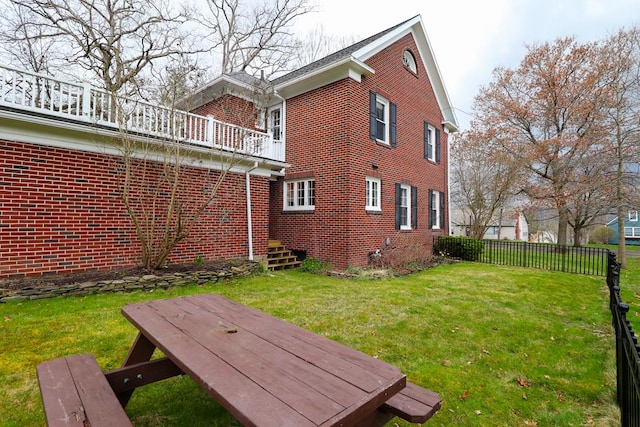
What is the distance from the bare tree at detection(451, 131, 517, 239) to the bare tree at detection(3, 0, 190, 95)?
18.6 metres

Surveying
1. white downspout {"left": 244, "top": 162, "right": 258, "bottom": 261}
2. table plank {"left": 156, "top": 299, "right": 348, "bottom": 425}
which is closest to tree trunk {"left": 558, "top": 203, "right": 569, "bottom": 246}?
white downspout {"left": 244, "top": 162, "right": 258, "bottom": 261}

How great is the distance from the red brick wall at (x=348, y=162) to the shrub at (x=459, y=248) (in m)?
1.91

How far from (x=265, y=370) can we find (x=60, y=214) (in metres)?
6.70

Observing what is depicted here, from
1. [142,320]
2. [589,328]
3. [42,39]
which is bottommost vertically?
[589,328]

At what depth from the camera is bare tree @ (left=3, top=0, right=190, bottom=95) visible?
1348 centimetres

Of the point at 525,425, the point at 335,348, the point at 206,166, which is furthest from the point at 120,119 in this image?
the point at 525,425

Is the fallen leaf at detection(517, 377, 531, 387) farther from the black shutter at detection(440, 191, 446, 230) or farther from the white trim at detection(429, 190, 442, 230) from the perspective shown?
the black shutter at detection(440, 191, 446, 230)

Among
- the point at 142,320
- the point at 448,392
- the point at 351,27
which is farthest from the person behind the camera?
the point at 351,27

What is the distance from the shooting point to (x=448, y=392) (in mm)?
2949

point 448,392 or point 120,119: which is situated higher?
point 120,119

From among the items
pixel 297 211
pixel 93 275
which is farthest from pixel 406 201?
pixel 93 275

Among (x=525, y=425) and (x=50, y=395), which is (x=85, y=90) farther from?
(x=525, y=425)

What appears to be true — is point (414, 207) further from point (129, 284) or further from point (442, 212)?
point (129, 284)

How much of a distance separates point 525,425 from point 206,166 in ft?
26.5
